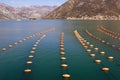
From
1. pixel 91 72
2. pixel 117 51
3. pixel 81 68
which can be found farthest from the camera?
pixel 117 51

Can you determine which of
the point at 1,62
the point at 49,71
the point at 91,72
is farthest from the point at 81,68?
the point at 1,62

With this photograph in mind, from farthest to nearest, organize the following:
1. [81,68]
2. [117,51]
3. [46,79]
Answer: [117,51] → [81,68] → [46,79]

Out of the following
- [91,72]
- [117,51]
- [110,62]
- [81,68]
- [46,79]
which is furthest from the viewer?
[117,51]

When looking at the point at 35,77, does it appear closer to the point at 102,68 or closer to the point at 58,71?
the point at 58,71

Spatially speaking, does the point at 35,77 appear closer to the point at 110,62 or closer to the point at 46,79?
the point at 46,79

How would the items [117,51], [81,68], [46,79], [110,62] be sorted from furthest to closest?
[117,51]
[110,62]
[81,68]
[46,79]

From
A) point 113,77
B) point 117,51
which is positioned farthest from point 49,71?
point 117,51

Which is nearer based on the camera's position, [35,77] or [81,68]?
[35,77]

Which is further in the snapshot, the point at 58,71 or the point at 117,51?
the point at 117,51

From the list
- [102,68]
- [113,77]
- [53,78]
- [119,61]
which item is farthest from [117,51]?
[53,78]
